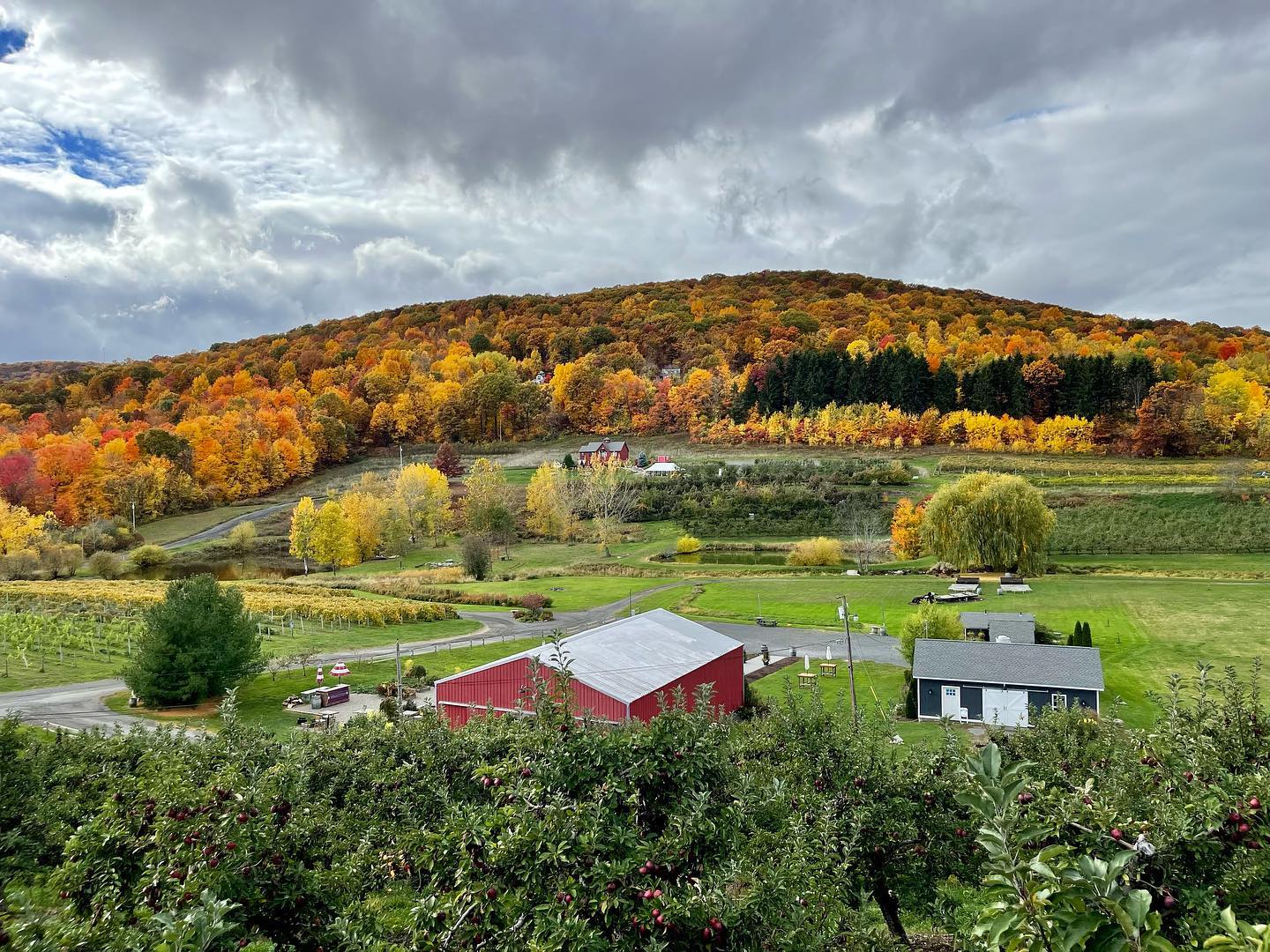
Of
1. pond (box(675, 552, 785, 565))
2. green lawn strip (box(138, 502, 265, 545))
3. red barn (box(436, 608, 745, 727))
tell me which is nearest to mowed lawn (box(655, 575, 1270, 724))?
pond (box(675, 552, 785, 565))

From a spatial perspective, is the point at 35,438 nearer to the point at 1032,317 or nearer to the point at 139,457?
the point at 139,457

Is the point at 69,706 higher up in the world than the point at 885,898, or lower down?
lower down

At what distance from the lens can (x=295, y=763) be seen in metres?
9.30

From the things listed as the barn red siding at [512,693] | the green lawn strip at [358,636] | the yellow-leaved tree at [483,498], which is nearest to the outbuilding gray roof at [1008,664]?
the barn red siding at [512,693]

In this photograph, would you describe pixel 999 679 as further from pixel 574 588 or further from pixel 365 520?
pixel 365 520

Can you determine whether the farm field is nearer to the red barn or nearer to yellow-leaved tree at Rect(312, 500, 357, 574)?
the red barn

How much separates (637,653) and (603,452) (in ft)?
242

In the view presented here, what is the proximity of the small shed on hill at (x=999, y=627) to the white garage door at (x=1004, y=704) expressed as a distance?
5192 millimetres

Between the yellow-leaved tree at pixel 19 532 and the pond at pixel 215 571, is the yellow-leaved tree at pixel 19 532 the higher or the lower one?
the higher one

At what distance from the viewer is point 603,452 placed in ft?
331

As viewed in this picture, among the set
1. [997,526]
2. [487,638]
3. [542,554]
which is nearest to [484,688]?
[487,638]

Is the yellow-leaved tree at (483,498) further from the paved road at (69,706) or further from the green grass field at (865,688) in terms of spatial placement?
the green grass field at (865,688)

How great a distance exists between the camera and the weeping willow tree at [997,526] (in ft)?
174

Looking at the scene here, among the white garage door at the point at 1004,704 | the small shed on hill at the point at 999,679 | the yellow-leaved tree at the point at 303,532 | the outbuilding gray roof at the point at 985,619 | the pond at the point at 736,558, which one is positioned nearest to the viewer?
the small shed on hill at the point at 999,679
